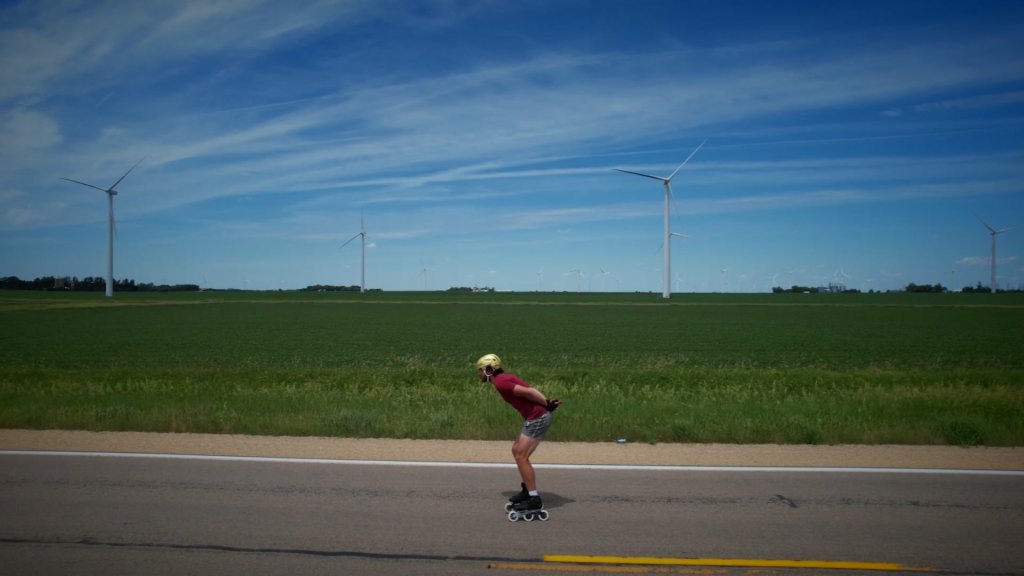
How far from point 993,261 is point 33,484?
151m

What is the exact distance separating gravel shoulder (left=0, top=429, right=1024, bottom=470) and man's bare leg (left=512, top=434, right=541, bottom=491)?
8.88 ft

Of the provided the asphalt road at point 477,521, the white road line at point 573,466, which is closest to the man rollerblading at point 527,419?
the asphalt road at point 477,521

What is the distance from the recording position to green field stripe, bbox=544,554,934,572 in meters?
5.70

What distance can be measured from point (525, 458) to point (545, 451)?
3539mm

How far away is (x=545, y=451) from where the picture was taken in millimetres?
10297

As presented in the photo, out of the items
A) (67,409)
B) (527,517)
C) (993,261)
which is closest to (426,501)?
(527,517)

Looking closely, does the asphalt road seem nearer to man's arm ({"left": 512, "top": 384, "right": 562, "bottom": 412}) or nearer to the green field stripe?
the green field stripe

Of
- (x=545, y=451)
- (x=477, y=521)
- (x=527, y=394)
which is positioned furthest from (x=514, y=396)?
(x=545, y=451)

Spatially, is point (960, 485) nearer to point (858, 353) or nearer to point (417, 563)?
point (417, 563)

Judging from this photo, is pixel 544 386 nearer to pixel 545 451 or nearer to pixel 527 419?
pixel 545 451

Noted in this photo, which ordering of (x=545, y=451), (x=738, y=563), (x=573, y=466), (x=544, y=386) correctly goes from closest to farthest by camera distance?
(x=738, y=563), (x=573, y=466), (x=545, y=451), (x=544, y=386)

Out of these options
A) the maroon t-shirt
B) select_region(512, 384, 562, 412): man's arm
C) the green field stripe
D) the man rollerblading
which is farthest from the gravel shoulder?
the green field stripe

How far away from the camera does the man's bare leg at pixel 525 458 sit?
679 cm

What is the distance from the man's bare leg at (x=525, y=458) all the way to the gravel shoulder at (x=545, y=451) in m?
2.71
